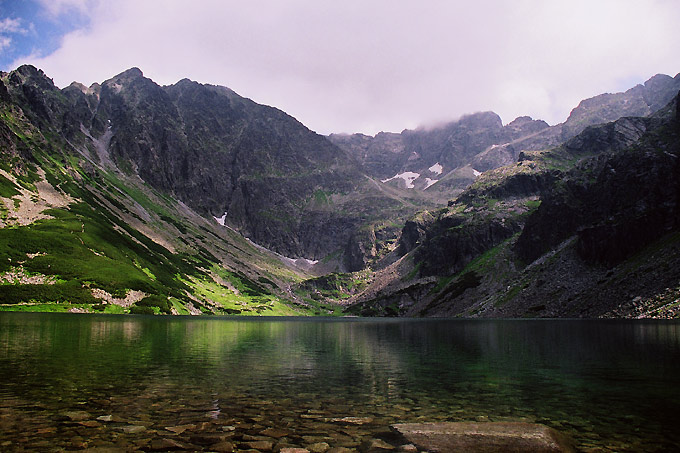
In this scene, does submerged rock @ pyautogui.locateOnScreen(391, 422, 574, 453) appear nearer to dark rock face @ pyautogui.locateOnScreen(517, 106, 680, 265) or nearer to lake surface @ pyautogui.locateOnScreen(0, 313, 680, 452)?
lake surface @ pyautogui.locateOnScreen(0, 313, 680, 452)

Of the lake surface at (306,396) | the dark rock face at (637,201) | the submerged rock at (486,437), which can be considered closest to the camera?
the submerged rock at (486,437)

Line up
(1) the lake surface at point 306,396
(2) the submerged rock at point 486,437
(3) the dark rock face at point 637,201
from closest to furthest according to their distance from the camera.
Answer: (2) the submerged rock at point 486,437, (1) the lake surface at point 306,396, (3) the dark rock face at point 637,201

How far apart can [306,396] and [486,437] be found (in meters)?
12.2

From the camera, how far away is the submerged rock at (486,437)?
1543 cm

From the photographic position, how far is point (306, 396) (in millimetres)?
25656

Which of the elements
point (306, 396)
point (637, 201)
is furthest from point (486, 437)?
point (637, 201)

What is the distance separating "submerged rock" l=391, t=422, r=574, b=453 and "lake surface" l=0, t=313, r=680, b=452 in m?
1.41

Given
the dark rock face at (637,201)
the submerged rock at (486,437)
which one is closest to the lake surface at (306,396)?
the submerged rock at (486,437)

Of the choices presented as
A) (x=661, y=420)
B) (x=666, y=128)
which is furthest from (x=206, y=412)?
(x=666, y=128)

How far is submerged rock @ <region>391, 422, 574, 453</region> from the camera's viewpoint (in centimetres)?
1543

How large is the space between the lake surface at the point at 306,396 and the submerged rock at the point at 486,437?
141cm

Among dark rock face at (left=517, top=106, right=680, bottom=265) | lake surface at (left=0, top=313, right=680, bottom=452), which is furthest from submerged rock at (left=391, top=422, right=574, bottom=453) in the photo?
dark rock face at (left=517, top=106, right=680, bottom=265)

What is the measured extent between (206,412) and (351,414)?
23.7 feet

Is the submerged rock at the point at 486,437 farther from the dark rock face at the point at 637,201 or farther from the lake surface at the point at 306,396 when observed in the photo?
the dark rock face at the point at 637,201
